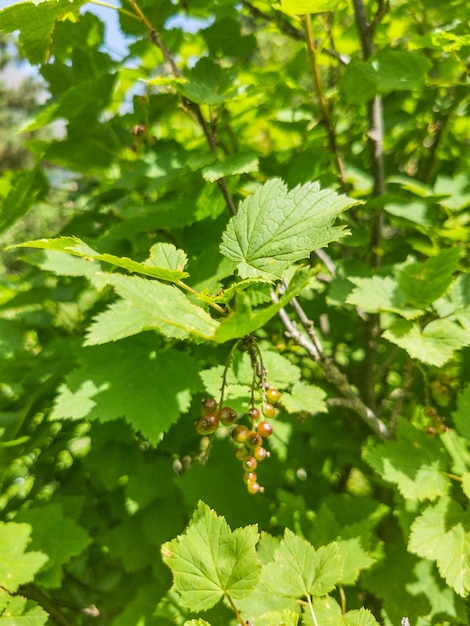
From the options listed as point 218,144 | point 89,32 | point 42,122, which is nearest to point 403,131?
point 218,144

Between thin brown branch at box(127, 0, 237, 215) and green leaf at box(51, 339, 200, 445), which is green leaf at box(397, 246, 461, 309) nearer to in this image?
thin brown branch at box(127, 0, 237, 215)

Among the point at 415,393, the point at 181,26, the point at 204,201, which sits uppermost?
the point at 181,26

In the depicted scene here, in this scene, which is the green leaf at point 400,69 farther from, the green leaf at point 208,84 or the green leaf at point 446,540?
the green leaf at point 446,540

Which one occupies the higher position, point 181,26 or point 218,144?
point 181,26

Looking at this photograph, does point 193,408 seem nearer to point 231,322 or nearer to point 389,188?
point 231,322


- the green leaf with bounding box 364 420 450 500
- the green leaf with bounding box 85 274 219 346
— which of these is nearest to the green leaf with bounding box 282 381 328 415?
the green leaf with bounding box 364 420 450 500

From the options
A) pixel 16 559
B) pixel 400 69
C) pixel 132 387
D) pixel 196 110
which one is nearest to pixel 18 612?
pixel 16 559
